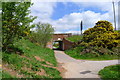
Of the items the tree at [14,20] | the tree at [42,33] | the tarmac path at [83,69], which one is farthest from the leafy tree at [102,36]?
the tree at [14,20]

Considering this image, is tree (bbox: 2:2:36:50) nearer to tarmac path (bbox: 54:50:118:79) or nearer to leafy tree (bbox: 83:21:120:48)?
tarmac path (bbox: 54:50:118:79)

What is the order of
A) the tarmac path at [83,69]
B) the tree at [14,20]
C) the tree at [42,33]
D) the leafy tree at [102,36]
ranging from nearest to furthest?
the tree at [14,20] < the tarmac path at [83,69] < the leafy tree at [102,36] < the tree at [42,33]

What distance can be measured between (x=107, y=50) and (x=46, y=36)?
991 centimetres

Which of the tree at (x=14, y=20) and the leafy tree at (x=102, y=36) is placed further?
the leafy tree at (x=102, y=36)

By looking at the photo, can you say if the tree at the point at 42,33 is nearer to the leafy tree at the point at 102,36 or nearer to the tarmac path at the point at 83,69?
the leafy tree at the point at 102,36

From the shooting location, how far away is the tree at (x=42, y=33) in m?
22.7

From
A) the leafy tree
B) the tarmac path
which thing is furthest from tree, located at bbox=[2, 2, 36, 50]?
the leafy tree

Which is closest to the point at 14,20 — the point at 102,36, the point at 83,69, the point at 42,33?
the point at 83,69

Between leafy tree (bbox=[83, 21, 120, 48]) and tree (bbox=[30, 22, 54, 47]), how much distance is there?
6.71 metres

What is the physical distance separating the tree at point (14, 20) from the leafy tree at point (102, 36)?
623 inches

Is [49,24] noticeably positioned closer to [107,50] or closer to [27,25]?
[107,50]

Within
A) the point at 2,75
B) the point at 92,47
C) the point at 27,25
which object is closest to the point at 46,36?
the point at 92,47

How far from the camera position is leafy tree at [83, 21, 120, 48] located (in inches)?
877

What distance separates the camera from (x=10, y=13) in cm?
836
